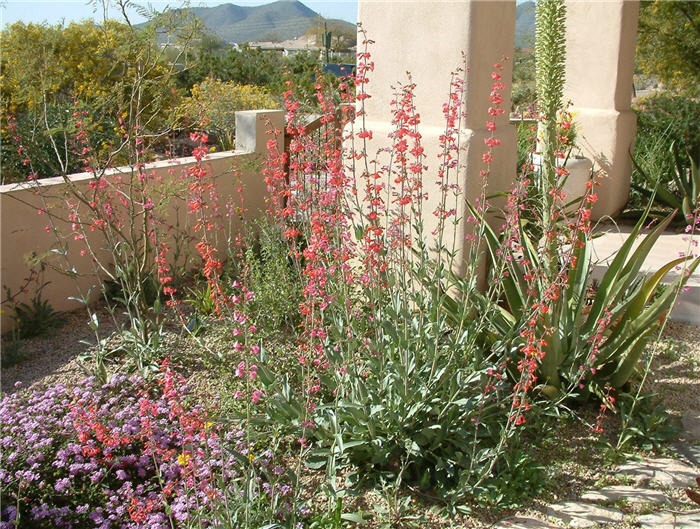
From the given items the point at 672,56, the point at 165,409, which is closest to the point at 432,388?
the point at 165,409

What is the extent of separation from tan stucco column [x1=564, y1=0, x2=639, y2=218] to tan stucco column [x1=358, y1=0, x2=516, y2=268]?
3.05 metres

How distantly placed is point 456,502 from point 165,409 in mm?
1565

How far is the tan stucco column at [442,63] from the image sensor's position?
14.0 ft

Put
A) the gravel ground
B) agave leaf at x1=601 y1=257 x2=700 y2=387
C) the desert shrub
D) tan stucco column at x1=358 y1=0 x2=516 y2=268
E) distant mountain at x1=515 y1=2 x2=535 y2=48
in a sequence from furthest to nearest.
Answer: the desert shrub → distant mountain at x1=515 y1=2 x2=535 y2=48 → tan stucco column at x1=358 y1=0 x2=516 y2=268 → agave leaf at x1=601 y1=257 x2=700 y2=387 → the gravel ground

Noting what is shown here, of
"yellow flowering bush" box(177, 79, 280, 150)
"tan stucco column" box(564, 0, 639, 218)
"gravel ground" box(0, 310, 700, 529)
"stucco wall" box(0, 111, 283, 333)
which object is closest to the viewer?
"gravel ground" box(0, 310, 700, 529)

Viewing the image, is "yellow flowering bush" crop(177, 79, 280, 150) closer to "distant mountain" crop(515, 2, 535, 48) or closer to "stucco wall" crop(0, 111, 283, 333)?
"stucco wall" crop(0, 111, 283, 333)

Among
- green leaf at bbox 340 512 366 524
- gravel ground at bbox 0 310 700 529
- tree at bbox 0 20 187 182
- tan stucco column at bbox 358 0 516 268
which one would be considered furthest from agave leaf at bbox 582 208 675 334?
tree at bbox 0 20 187 182

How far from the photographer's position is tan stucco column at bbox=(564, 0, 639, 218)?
730cm

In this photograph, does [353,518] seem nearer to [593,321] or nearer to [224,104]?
[593,321]

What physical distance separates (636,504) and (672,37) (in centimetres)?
1358

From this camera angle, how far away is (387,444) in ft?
9.84

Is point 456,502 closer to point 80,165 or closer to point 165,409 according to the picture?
point 165,409

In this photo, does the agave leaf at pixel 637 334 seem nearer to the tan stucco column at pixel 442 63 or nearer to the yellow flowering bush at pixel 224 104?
the tan stucco column at pixel 442 63

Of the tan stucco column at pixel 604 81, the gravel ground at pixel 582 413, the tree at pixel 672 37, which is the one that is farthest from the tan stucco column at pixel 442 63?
the tree at pixel 672 37
